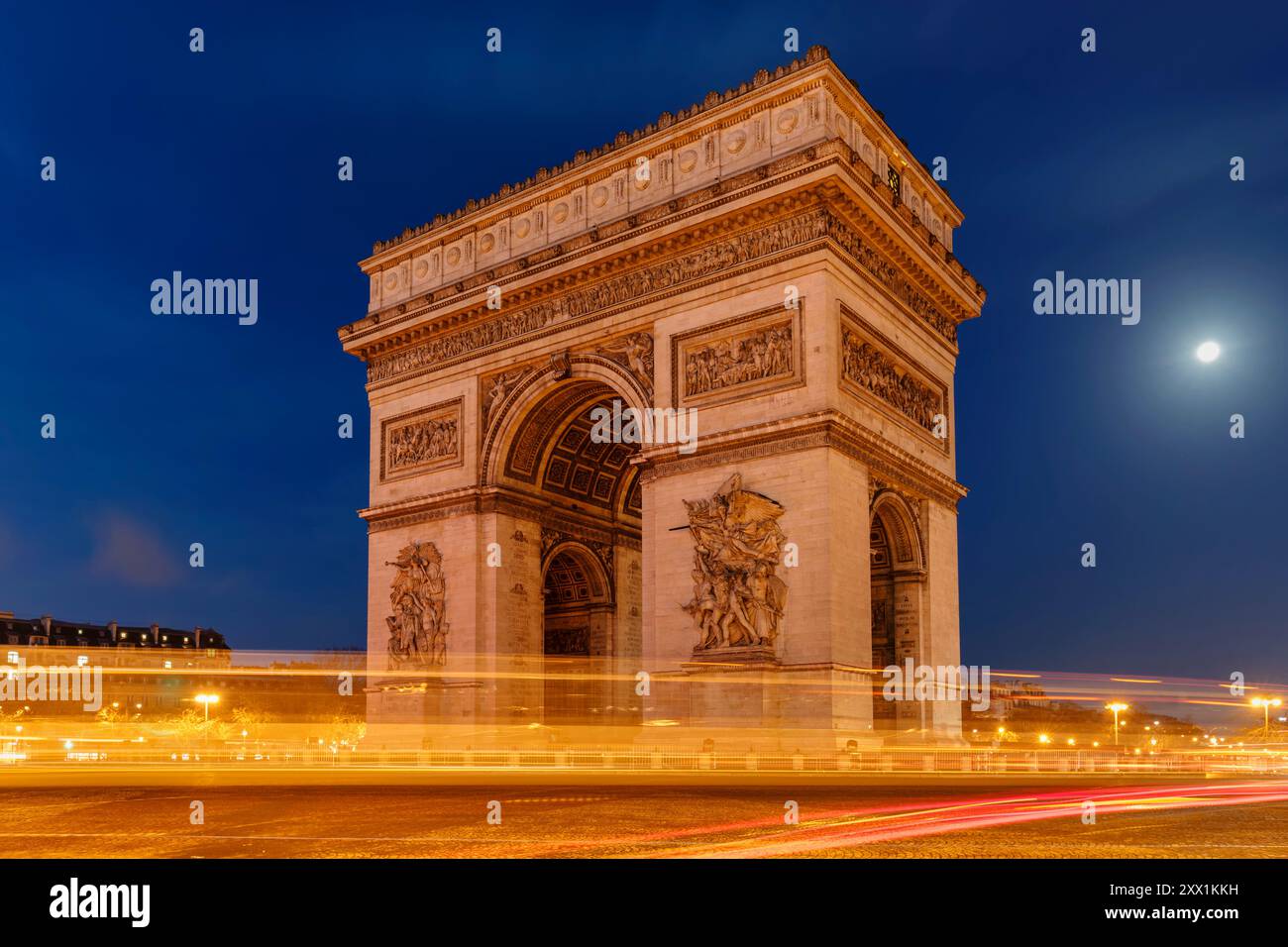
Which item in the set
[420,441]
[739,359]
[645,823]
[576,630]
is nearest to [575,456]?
[420,441]

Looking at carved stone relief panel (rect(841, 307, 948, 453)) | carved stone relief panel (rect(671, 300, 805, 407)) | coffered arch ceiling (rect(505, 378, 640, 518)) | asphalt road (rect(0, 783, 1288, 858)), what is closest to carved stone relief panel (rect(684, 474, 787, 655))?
carved stone relief panel (rect(671, 300, 805, 407))

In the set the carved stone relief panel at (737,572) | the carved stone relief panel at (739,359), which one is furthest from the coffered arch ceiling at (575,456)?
the carved stone relief panel at (737,572)

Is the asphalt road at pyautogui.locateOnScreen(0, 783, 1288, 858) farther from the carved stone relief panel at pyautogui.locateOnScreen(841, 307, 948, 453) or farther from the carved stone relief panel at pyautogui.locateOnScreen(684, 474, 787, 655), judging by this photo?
the carved stone relief panel at pyautogui.locateOnScreen(841, 307, 948, 453)

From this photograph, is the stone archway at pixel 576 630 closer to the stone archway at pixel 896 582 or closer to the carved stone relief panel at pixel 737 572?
the carved stone relief panel at pixel 737 572

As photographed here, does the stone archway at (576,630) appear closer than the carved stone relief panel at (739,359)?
No

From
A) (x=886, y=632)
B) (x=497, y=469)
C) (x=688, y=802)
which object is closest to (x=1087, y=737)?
(x=886, y=632)

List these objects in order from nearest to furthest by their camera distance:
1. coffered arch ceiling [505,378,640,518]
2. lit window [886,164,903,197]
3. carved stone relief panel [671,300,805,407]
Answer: carved stone relief panel [671,300,805,407]
lit window [886,164,903,197]
coffered arch ceiling [505,378,640,518]
